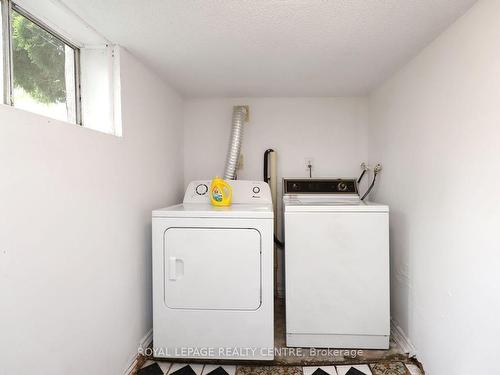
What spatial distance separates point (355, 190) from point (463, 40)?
1.43 metres

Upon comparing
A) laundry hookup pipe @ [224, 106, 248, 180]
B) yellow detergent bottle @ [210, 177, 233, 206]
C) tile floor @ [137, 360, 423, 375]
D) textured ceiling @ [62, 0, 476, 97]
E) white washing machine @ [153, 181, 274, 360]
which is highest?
textured ceiling @ [62, 0, 476, 97]

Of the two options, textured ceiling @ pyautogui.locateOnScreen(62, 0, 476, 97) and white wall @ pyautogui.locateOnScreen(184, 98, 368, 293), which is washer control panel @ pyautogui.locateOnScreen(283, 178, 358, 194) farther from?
textured ceiling @ pyautogui.locateOnScreen(62, 0, 476, 97)

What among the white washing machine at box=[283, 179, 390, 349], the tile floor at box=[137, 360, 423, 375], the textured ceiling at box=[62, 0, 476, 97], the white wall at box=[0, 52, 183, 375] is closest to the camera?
the white wall at box=[0, 52, 183, 375]

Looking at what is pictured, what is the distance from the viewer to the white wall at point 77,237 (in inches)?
37.9

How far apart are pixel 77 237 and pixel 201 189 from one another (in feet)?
3.85

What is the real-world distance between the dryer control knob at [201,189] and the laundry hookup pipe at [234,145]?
0.92 feet

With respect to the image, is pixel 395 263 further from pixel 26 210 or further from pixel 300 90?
pixel 26 210

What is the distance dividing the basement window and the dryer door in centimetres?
84

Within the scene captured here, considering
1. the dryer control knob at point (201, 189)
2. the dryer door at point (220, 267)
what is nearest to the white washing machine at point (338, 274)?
the dryer door at point (220, 267)

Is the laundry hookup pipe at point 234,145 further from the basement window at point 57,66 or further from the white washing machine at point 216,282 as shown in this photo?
the basement window at point 57,66

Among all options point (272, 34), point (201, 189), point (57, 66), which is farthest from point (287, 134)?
point (57, 66)

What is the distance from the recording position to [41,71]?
4.11 ft

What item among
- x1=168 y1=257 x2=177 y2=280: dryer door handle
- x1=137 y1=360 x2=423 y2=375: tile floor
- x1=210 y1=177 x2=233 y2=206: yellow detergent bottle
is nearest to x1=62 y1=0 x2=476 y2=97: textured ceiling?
x1=210 y1=177 x2=233 y2=206: yellow detergent bottle

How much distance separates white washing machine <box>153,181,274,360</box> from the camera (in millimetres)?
1679
